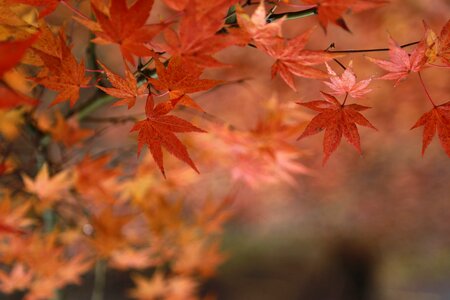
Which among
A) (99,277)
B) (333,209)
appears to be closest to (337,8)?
(99,277)

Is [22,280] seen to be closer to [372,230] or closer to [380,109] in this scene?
[380,109]

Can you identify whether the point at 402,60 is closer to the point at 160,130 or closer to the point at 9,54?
the point at 160,130

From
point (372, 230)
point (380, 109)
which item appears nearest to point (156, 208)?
point (380, 109)

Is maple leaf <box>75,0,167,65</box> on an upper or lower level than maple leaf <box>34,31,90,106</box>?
upper

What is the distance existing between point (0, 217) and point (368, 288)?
7.83ft

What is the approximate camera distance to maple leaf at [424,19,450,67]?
1.75 ft

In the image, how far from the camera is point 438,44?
0.54 meters

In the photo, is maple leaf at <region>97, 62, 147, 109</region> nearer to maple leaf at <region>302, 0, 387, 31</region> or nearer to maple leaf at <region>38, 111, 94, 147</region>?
maple leaf at <region>302, 0, 387, 31</region>

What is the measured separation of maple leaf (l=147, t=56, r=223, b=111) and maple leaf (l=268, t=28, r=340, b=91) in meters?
0.10

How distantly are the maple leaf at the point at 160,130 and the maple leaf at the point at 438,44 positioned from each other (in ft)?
1.07

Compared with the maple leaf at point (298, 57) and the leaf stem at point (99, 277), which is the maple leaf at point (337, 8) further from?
the leaf stem at point (99, 277)

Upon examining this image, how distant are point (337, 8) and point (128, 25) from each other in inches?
9.2

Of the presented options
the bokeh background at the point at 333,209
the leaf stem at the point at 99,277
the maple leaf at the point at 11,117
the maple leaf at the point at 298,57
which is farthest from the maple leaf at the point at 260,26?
the bokeh background at the point at 333,209

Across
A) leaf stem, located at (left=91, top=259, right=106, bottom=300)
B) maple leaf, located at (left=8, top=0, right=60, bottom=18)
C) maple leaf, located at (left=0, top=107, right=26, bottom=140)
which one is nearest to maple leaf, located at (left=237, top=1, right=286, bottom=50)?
maple leaf, located at (left=8, top=0, right=60, bottom=18)
